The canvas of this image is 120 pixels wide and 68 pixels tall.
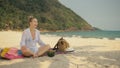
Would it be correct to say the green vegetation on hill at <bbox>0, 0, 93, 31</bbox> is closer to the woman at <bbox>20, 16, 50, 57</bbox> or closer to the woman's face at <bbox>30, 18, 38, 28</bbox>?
the woman at <bbox>20, 16, 50, 57</bbox>

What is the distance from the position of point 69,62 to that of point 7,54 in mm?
2087

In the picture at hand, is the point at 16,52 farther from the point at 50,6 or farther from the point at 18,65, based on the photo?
the point at 50,6

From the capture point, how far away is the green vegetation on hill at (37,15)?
70.9 m

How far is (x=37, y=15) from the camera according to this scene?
88250 millimetres

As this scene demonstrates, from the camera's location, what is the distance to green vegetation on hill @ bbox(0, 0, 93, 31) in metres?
70.9

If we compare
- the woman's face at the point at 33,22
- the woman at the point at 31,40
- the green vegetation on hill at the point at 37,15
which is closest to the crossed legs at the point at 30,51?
the woman at the point at 31,40

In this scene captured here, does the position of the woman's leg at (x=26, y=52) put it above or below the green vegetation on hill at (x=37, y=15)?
below

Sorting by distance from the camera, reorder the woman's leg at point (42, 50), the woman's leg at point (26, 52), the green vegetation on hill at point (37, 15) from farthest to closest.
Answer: the green vegetation on hill at point (37, 15) < the woman's leg at point (42, 50) < the woman's leg at point (26, 52)

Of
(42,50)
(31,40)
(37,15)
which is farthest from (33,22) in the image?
(37,15)

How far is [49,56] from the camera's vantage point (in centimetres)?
769

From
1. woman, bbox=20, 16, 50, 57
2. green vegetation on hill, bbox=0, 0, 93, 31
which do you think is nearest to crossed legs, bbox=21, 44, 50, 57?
woman, bbox=20, 16, 50, 57

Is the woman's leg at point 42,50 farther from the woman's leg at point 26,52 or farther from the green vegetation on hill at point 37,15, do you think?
the green vegetation on hill at point 37,15

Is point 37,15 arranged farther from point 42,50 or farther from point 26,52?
point 26,52

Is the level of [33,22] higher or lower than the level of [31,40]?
higher
